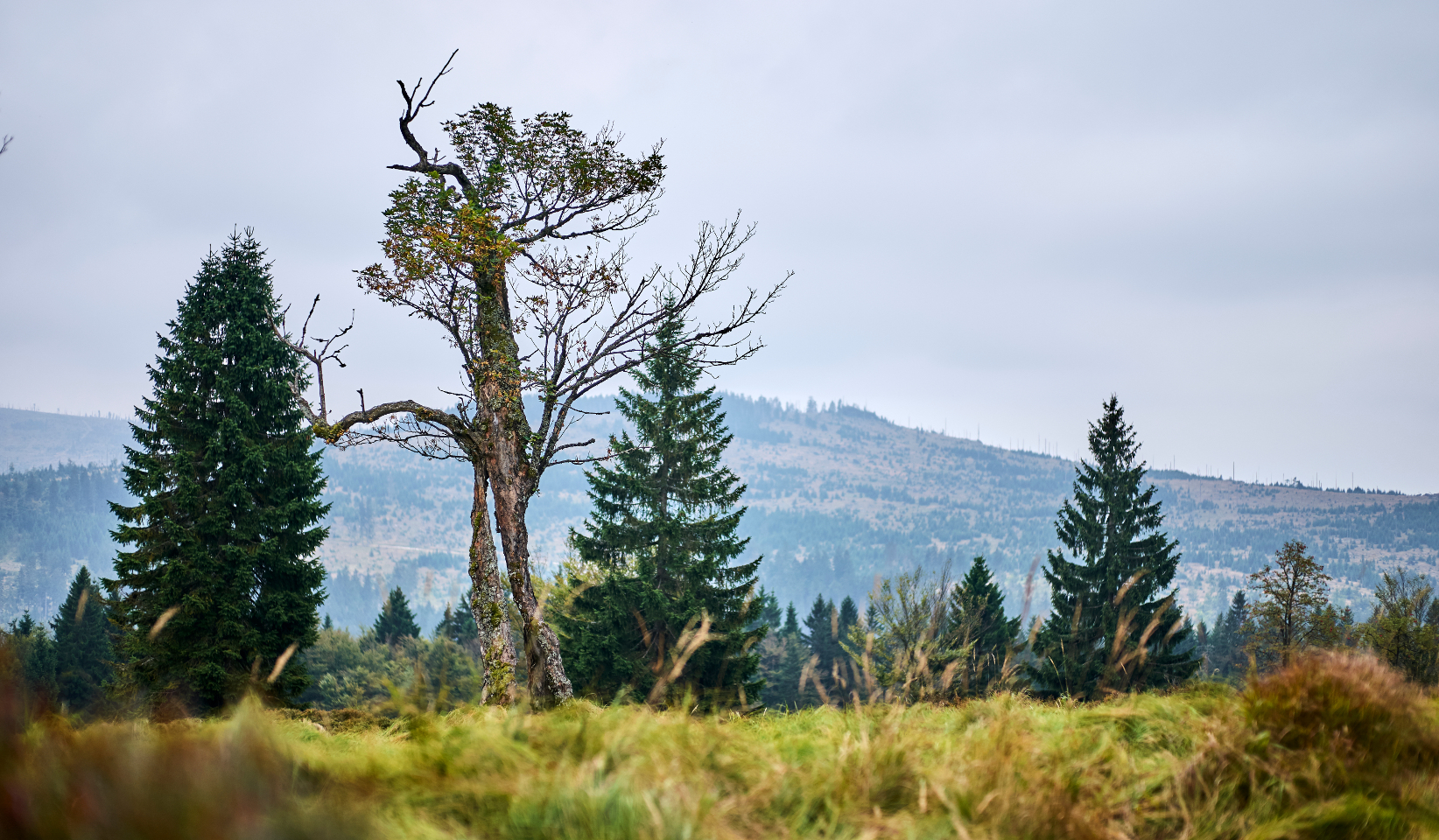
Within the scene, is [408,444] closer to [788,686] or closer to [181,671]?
[181,671]

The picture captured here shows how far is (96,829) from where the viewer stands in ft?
5.95

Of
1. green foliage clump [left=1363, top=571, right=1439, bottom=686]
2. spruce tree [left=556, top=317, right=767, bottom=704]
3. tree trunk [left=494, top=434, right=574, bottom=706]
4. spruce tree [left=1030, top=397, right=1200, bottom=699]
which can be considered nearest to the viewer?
tree trunk [left=494, top=434, right=574, bottom=706]

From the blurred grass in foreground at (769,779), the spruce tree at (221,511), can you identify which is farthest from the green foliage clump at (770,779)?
the spruce tree at (221,511)

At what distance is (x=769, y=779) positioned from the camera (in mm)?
2912

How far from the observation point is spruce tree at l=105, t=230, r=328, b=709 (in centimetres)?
1773

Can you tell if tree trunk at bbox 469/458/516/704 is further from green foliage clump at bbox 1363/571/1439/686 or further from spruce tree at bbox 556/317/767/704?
green foliage clump at bbox 1363/571/1439/686

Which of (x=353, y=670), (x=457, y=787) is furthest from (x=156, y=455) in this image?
(x=353, y=670)

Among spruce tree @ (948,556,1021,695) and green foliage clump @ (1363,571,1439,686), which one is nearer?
green foliage clump @ (1363,571,1439,686)

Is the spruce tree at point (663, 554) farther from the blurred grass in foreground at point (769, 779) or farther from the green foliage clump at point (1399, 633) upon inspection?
the green foliage clump at point (1399, 633)

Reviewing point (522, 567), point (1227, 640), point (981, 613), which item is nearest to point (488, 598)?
point (522, 567)

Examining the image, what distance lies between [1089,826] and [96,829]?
296 centimetres

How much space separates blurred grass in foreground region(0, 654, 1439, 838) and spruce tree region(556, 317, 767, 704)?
19739mm

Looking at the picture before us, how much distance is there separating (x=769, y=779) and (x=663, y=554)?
22292 millimetres

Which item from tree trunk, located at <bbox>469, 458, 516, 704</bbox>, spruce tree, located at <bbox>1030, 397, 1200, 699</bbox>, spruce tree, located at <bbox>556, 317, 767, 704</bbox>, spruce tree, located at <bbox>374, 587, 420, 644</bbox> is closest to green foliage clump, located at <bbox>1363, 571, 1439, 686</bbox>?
spruce tree, located at <bbox>1030, 397, 1200, 699</bbox>
